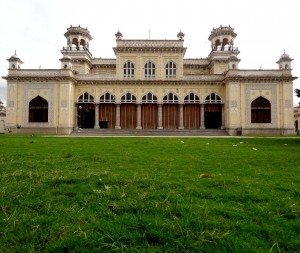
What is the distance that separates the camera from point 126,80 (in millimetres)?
36781

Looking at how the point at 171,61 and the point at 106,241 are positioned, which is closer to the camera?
the point at 106,241

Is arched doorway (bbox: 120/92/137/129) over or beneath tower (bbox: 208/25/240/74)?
beneath

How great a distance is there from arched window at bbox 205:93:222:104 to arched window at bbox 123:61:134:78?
11923 mm

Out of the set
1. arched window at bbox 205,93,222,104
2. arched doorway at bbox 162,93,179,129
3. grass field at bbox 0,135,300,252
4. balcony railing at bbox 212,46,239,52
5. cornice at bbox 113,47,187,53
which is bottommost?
grass field at bbox 0,135,300,252

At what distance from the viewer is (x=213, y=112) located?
38156 mm

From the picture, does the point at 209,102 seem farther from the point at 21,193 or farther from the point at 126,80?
the point at 21,193

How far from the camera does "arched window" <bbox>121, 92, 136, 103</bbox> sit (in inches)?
1463

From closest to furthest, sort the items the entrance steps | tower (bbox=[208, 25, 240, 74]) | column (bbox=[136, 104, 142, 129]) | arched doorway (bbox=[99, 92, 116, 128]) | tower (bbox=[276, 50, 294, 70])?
the entrance steps
tower (bbox=[276, 50, 294, 70])
column (bbox=[136, 104, 142, 129])
arched doorway (bbox=[99, 92, 116, 128])
tower (bbox=[208, 25, 240, 74])

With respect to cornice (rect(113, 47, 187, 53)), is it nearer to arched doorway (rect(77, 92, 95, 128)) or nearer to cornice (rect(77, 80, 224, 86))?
cornice (rect(77, 80, 224, 86))


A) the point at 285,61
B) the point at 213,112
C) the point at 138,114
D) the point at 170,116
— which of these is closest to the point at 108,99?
the point at 138,114

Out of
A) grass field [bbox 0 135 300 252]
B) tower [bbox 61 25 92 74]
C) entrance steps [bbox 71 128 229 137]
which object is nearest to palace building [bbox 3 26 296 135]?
entrance steps [bbox 71 128 229 137]

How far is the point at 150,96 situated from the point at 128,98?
329 centimetres

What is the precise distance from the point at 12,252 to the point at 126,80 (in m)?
35.4

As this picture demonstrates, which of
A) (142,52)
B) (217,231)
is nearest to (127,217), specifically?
(217,231)
